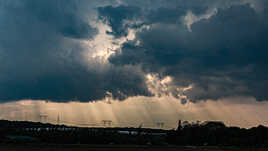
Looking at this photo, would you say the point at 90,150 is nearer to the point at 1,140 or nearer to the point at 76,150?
the point at 76,150

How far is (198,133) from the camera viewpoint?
557 ft

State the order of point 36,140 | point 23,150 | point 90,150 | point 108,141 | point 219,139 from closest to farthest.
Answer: point 23,150 → point 90,150 → point 36,140 → point 108,141 → point 219,139

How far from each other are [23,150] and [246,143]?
315 feet

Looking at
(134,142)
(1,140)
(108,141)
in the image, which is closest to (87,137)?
(108,141)

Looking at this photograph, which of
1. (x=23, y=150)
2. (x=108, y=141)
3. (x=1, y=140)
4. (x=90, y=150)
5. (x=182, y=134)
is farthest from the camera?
(x=182, y=134)

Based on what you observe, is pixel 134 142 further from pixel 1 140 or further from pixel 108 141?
pixel 1 140

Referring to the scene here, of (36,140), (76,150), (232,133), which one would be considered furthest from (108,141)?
(232,133)

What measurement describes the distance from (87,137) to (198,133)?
61.7 m

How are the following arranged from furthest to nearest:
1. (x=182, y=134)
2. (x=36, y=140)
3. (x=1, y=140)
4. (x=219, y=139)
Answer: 1. (x=182, y=134)
2. (x=219, y=139)
3. (x=36, y=140)
4. (x=1, y=140)

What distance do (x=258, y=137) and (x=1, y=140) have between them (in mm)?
111733

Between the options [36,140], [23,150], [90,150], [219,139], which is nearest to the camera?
[23,150]

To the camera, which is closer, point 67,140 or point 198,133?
point 67,140

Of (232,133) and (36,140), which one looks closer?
(36,140)

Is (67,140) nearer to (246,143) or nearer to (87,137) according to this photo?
(87,137)
